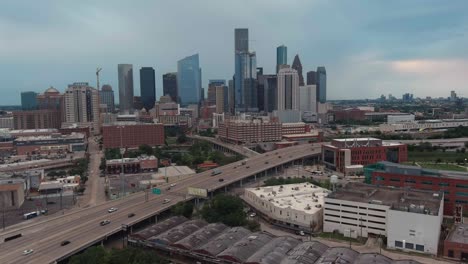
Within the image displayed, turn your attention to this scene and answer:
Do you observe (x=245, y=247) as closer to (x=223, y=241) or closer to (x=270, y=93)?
(x=223, y=241)

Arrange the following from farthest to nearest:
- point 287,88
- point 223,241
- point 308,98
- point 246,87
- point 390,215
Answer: point 246,87
point 308,98
point 287,88
point 390,215
point 223,241

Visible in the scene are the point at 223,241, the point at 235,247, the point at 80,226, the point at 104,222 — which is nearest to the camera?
the point at 235,247

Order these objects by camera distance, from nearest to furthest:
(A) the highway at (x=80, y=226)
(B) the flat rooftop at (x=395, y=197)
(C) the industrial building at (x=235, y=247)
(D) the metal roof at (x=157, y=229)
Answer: (C) the industrial building at (x=235, y=247) < (A) the highway at (x=80, y=226) < (D) the metal roof at (x=157, y=229) < (B) the flat rooftop at (x=395, y=197)

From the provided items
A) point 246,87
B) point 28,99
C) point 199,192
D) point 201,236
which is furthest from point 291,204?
point 28,99

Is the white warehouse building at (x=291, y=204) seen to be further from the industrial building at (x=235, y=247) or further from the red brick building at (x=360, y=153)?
the red brick building at (x=360, y=153)

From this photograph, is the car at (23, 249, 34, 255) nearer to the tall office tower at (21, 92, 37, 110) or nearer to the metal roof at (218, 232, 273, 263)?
the metal roof at (218, 232, 273, 263)

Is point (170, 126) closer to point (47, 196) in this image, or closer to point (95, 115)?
point (95, 115)

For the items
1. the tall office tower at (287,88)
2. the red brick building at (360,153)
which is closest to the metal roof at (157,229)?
the red brick building at (360,153)
